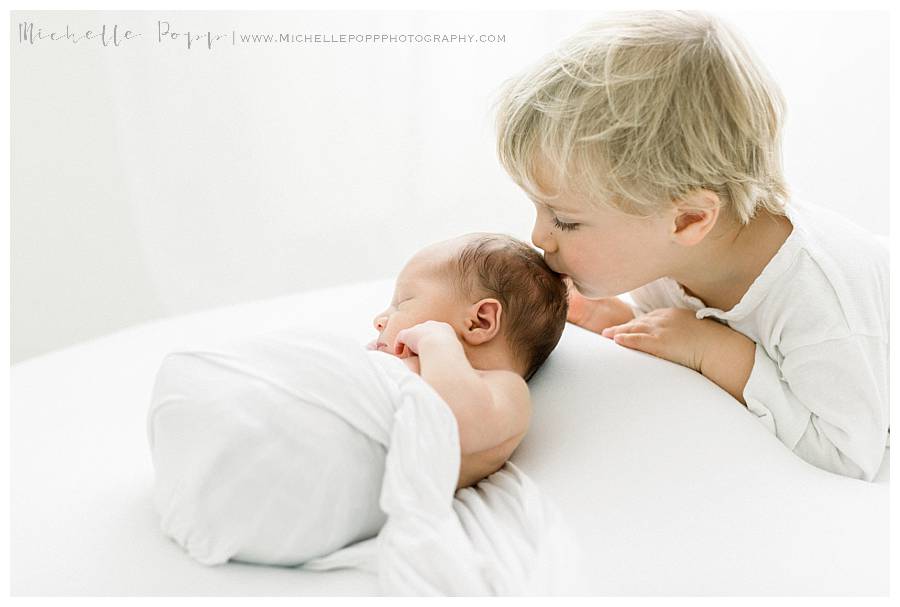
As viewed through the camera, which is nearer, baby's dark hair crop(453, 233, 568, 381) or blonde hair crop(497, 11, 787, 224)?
blonde hair crop(497, 11, 787, 224)

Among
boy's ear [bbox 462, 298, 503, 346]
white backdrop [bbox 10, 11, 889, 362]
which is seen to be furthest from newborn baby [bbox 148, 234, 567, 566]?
white backdrop [bbox 10, 11, 889, 362]

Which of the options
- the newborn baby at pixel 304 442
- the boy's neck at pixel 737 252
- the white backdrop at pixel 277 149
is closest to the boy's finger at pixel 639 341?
the boy's neck at pixel 737 252

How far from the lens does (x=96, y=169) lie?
220cm

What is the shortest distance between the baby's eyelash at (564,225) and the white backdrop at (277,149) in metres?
0.98

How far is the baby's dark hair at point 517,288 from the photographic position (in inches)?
51.6

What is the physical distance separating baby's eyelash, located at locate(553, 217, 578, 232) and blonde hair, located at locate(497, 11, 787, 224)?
6 centimetres

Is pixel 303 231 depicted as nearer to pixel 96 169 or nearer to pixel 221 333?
pixel 96 169

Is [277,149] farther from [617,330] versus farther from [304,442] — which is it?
[304,442]

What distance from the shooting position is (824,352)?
132 cm

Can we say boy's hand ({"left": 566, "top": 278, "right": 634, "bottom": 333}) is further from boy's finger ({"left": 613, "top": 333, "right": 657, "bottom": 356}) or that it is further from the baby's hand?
the baby's hand

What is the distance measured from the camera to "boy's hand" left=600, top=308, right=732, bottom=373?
4.58 ft

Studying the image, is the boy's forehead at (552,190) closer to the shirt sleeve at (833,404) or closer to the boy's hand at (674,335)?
the boy's hand at (674,335)

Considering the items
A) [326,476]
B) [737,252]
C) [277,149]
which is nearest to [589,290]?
[737,252]

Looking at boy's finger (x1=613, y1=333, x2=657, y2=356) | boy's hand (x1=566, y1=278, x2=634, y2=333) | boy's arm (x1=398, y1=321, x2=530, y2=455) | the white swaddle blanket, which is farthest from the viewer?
boy's hand (x1=566, y1=278, x2=634, y2=333)
